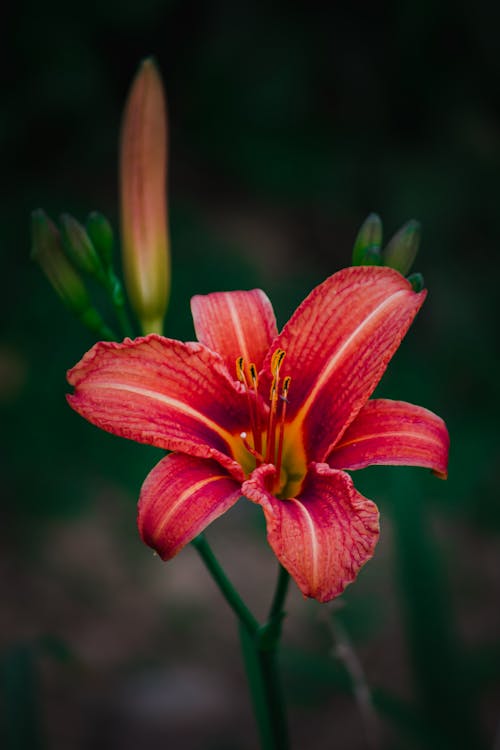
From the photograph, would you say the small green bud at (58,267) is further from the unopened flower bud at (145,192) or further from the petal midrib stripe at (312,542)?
the petal midrib stripe at (312,542)

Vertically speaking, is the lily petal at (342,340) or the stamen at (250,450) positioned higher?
the lily petal at (342,340)

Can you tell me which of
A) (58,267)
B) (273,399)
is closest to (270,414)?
(273,399)

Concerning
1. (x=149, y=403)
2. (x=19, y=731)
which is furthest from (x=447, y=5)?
(x=19, y=731)

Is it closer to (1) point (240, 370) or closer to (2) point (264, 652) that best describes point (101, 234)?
(1) point (240, 370)

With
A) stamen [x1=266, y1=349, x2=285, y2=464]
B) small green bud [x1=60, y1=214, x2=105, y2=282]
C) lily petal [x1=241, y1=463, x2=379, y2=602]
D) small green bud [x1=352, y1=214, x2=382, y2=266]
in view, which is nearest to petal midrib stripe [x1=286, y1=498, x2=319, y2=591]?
lily petal [x1=241, y1=463, x2=379, y2=602]

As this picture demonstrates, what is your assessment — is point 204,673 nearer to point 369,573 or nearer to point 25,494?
point 369,573

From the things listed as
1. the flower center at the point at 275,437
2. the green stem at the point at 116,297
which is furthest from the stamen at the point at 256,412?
the green stem at the point at 116,297
